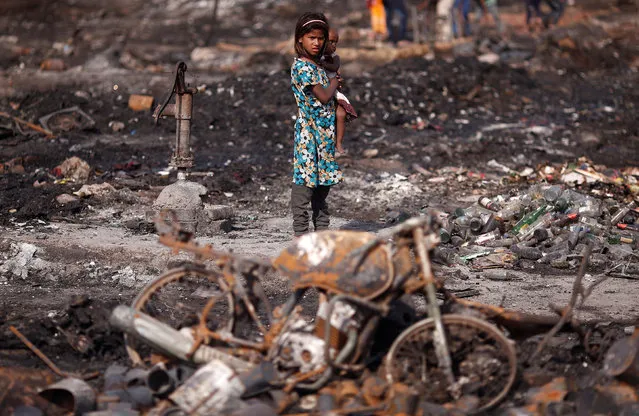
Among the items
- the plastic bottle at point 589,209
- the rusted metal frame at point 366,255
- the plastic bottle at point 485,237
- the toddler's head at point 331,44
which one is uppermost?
the toddler's head at point 331,44

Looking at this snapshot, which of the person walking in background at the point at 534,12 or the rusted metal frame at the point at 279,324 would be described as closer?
the rusted metal frame at the point at 279,324

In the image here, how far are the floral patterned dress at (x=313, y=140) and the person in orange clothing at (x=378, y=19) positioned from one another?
45.7 feet

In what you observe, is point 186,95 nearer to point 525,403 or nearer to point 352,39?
point 525,403

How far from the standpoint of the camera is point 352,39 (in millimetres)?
20812

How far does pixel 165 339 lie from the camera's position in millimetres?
4629

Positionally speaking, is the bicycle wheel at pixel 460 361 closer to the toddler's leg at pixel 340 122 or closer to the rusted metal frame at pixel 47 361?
the rusted metal frame at pixel 47 361

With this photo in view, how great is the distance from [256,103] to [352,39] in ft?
24.3

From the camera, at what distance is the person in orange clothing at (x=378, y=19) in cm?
2016

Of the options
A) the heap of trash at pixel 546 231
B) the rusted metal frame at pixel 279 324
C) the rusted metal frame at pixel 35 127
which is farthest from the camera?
the rusted metal frame at pixel 35 127

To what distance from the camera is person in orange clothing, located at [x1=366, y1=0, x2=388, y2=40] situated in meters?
20.2

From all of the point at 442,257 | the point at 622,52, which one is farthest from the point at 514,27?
the point at 442,257

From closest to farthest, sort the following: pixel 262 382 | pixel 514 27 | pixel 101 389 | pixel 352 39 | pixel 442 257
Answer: pixel 262 382
pixel 101 389
pixel 442 257
pixel 352 39
pixel 514 27

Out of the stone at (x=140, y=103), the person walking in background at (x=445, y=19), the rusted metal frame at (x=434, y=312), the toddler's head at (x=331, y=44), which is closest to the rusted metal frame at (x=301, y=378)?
the rusted metal frame at (x=434, y=312)

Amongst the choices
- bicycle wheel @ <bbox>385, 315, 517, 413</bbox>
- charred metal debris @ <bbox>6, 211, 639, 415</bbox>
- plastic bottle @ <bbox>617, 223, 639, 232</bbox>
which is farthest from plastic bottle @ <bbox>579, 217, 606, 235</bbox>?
bicycle wheel @ <bbox>385, 315, 517, 413</bbox>
